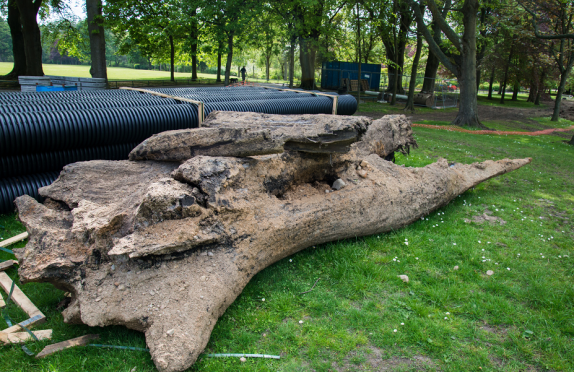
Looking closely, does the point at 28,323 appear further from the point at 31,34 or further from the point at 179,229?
the point at 31,34

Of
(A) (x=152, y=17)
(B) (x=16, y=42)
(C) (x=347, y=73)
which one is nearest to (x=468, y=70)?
(A) (x=152, y=17)

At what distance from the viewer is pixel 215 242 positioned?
3277mm

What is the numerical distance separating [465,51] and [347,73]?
18.1 metres

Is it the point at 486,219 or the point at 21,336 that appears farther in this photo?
the point at 486,219

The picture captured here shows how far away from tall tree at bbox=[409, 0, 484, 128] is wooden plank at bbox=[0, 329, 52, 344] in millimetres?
16576

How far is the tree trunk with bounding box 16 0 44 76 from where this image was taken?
17594 mm

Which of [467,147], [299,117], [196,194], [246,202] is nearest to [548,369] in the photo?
[246,202]

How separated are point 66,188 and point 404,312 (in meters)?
3.63

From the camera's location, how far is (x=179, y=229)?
306 centimetres

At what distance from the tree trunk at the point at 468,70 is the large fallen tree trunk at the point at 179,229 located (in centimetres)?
1379

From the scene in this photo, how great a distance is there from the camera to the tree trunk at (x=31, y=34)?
17.6 meters

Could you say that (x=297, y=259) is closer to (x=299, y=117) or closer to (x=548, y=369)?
(x=299, y=117)

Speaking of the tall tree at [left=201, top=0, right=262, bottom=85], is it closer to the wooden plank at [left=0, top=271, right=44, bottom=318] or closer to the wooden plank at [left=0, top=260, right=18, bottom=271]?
the wooden plank at [left=0, top=260, right=18, bottom=271]

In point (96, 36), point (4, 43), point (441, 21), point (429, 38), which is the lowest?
point (96, 36)
